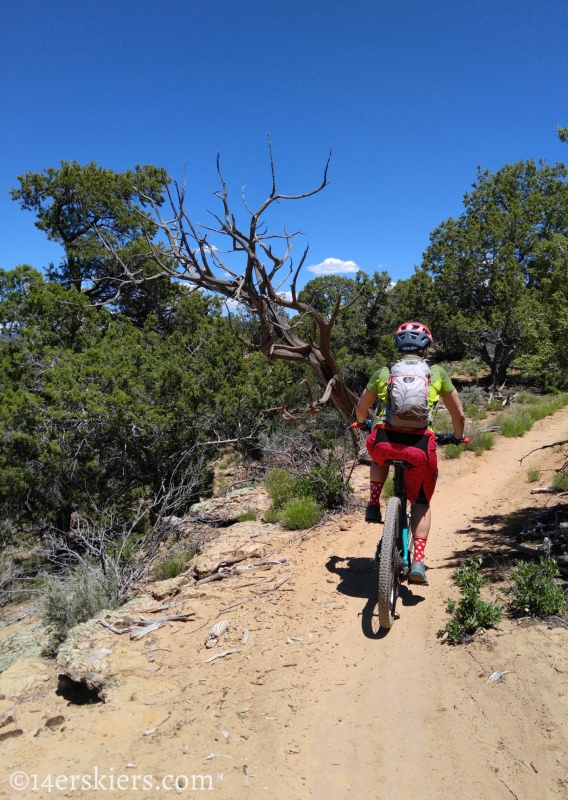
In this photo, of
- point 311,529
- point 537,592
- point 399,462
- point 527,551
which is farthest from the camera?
point 311,529

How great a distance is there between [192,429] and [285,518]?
348 cm

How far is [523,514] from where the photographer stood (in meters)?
5.97

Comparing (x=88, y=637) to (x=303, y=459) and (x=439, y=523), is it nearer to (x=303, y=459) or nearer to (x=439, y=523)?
(x=439, y=523)

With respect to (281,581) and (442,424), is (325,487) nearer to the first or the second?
(281,581)

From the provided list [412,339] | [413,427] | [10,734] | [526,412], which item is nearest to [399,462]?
[413,427]

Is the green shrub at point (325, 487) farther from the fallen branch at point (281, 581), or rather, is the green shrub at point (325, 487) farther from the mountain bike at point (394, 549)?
the mountain bike at point (394, 549)

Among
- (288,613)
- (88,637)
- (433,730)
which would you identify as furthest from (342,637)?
(88,637)

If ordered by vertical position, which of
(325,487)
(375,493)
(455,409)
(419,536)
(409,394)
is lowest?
(325,487)

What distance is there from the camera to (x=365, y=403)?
4246 mm

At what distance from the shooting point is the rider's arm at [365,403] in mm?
4164

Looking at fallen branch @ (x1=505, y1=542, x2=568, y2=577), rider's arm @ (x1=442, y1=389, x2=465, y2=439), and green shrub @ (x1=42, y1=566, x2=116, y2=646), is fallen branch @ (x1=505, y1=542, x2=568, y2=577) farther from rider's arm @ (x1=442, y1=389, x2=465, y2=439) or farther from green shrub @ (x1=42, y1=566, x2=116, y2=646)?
green shrub @ (x1=42, y1=566, x2=116, y2=646)

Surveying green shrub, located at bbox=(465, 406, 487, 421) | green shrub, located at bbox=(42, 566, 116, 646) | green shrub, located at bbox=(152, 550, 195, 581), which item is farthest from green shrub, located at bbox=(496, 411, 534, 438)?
green shrub, located at bbox=(42, 566, 116, 646)

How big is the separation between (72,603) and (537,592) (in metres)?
3.76

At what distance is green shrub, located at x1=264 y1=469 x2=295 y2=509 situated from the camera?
7344 mm
